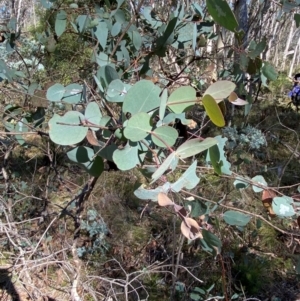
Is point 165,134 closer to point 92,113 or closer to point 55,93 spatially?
point 92,113

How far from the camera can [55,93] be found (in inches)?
25.8

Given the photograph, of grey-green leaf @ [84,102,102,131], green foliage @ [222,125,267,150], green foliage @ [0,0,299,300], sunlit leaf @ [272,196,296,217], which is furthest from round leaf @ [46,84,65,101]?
green foliage @ [222,125,267,150]

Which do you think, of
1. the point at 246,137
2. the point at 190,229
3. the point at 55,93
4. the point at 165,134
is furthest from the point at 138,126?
the point at 246,137

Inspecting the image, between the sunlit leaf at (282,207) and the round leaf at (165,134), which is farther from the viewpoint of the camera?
the sunlit leaf at (282,207)

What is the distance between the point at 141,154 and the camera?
21.5 inches

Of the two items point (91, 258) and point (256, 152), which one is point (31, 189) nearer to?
point (91, 258)

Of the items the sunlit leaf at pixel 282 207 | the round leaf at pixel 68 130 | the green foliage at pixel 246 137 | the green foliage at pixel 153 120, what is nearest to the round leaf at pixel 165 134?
the green foliage at pixel 153 120

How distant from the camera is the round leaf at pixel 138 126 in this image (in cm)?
45

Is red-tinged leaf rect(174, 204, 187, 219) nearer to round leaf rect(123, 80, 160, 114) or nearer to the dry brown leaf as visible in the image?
the dry brown leaf

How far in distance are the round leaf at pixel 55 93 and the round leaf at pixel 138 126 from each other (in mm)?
245

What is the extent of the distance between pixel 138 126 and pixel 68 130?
0.10 m

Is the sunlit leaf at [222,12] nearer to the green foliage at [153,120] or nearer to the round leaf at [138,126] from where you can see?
the green foliage at [153,120]

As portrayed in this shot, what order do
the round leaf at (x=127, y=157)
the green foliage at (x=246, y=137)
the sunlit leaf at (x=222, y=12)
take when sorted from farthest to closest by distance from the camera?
the green foliage at (x=246, y=137) < the round leaf at (x=127, y=157) < the sunlit leaf at (x=222, y=12)

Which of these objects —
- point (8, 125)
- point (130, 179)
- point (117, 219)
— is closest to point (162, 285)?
point (117, 219)
